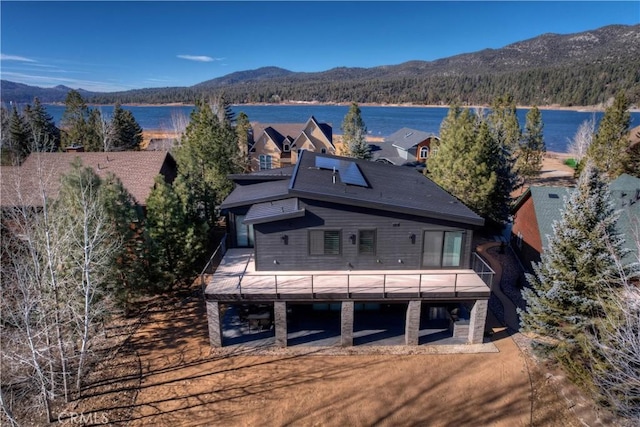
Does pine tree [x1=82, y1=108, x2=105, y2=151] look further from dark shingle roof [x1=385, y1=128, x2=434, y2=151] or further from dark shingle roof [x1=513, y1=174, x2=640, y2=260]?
dark shingle roof [x1=513, y1=174, x2=640, y2=260]

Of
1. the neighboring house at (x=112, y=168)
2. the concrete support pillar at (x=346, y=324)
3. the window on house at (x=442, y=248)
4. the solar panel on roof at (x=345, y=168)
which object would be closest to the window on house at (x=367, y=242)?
the window on house at (x=442, y=248)

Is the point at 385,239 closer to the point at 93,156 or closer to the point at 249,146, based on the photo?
the point at 93,156

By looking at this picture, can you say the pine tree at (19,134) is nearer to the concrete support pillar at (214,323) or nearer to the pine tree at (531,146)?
the concrete support pillar at (214,323)

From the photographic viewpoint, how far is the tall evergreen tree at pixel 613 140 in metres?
30.3

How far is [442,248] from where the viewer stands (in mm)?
14234

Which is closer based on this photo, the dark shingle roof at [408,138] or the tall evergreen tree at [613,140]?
the tall evergreen tree at [613,140]

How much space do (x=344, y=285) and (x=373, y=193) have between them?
3788 millimetres

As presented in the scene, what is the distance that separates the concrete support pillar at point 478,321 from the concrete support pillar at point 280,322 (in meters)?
6.77

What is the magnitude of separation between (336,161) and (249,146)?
29.6 m

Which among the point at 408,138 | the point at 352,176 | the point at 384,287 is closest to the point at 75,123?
the point at 408,138

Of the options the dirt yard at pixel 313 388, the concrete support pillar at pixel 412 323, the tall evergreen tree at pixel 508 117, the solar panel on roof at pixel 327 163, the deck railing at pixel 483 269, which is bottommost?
the dirt yard at pixel 313 388

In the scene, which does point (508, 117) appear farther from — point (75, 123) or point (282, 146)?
point (75, 123)

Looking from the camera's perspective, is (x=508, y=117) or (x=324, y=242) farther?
(x=508, y=117)

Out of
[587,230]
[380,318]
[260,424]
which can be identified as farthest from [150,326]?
[587,230]
